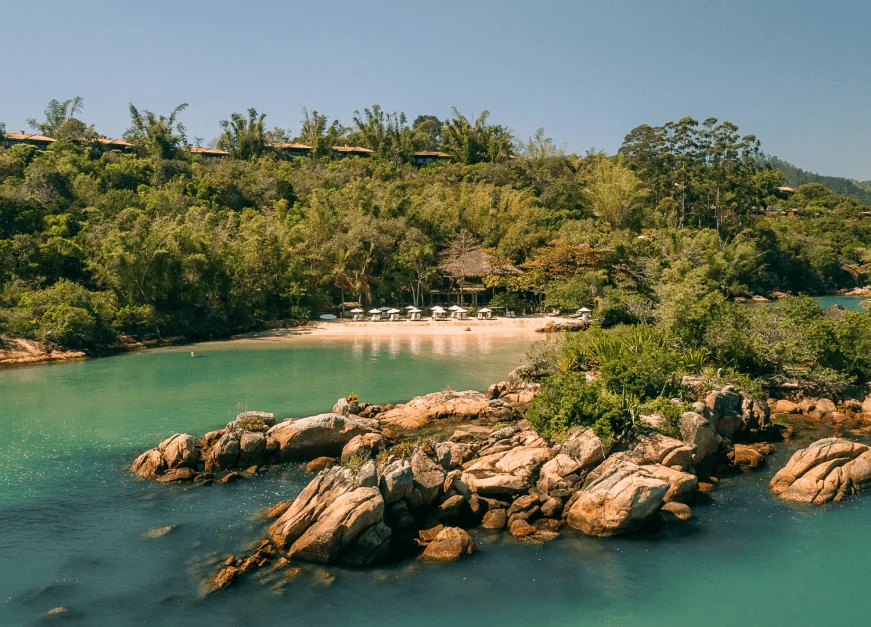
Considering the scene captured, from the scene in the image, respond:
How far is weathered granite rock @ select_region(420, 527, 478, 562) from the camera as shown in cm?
1193

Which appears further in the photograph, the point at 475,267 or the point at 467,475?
the point at 475,267

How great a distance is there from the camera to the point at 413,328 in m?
44.3

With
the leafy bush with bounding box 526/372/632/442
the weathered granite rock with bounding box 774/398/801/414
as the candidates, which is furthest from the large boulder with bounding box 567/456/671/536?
the weathered granite rock with bounding box 774/398/801/414

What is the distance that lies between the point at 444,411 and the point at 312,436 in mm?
5265

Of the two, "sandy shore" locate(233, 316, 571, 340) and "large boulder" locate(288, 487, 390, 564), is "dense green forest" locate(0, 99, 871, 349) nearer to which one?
"sandy shore" locate(233, 316, 571, 340)

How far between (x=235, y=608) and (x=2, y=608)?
3.81 meters

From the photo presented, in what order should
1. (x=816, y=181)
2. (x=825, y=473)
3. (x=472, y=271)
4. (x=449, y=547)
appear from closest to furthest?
Result: (x=449, y=547), (x=825, y=473), (x=472, y=271), (x=816, y=181)

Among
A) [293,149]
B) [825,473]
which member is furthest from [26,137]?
[825,473]

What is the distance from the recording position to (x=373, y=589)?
11.0 meters

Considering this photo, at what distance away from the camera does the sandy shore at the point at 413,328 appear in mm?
43094

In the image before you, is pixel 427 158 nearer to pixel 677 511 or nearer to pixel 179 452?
pixel 179 452

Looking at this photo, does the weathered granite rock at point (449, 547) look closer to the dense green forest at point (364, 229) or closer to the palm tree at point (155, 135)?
the dense green forest at point (364, 229)

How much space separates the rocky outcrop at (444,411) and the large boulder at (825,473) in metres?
7.86

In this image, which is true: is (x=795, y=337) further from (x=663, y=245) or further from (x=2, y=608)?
(x=663, y=245)
